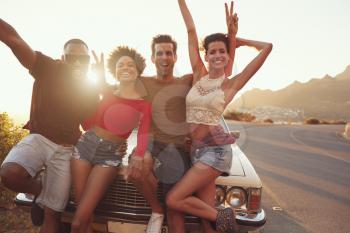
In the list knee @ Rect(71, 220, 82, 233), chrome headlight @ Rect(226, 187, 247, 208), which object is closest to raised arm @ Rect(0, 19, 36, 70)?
knee @ Rect(71, 220, 82, 233)

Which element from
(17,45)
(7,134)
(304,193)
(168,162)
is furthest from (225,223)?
(304,193)

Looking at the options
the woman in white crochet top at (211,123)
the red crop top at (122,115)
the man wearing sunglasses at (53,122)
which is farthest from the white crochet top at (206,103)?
the man wearing sunglasses at (53,122)

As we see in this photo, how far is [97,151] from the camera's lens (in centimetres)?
324

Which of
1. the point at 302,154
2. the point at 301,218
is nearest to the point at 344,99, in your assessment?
the point at 302,154

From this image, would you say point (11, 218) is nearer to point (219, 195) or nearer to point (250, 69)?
point (219, 195)

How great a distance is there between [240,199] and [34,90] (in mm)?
2157

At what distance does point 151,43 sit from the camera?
3.73 meters

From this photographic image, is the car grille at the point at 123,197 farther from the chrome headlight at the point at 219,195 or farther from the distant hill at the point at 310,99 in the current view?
the distant hill at the point at 310,99

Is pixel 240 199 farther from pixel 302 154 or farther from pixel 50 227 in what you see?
pixel 302 154

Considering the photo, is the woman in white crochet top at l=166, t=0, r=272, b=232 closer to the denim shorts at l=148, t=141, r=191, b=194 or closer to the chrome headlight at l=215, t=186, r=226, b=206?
the denim shorts at l=148, t=141, r=191, b=194

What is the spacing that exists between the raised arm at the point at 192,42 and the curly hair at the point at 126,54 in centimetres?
49

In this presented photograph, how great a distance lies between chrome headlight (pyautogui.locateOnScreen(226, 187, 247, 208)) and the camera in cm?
342

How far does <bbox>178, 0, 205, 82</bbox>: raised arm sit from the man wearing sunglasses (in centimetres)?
→ 99

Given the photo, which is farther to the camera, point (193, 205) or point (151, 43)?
point (151, 43)
